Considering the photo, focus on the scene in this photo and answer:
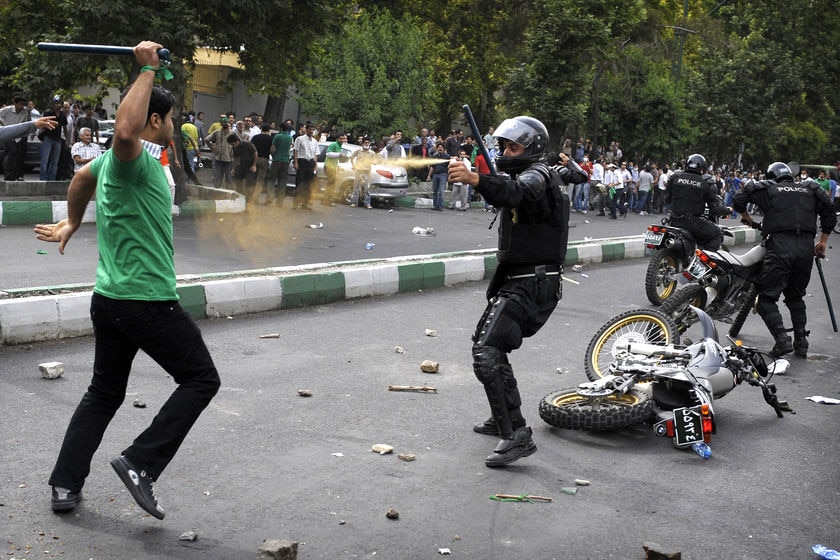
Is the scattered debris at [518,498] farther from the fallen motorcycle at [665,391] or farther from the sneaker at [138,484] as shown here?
the sneaker at [138,484]

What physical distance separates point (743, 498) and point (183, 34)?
13174 millimetres

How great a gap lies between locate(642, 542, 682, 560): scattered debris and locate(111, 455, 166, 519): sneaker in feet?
6.35

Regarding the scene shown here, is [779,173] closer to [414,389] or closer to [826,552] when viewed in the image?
[414,389]

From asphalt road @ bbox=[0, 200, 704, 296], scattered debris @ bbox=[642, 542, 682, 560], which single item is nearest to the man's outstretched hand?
scattered debris @ bbox=[642, 542, 682, 560]

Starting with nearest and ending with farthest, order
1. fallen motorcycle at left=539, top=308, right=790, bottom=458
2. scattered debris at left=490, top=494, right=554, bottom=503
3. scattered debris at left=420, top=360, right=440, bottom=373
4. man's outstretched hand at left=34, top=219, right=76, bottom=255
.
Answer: man's outstretched hand at left=34, top=219, right=76, bottom=255 → scattered debris at left=490, top=494, right=554, bottom=503 → fallen motorcycle at left=539, top=308, right=790, bottom=458 → scattered debris at left=420, top=360, right=440, bottom=373

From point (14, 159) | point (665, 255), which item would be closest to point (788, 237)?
point (665, 255)

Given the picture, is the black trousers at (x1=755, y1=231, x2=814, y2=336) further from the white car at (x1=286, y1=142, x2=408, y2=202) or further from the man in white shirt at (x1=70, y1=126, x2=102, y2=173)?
the white car at (x1=286, y1=142, x2=408, y2=202)

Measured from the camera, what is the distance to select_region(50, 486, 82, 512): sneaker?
4199 mm

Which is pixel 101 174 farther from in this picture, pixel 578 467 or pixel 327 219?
pixel 327 219

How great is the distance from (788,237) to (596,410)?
4.18 metres

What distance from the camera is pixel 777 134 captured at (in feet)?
162

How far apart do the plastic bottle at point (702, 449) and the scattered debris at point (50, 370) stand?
154 inches

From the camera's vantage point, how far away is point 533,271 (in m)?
5.62

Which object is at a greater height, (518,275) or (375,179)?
(518,275)
